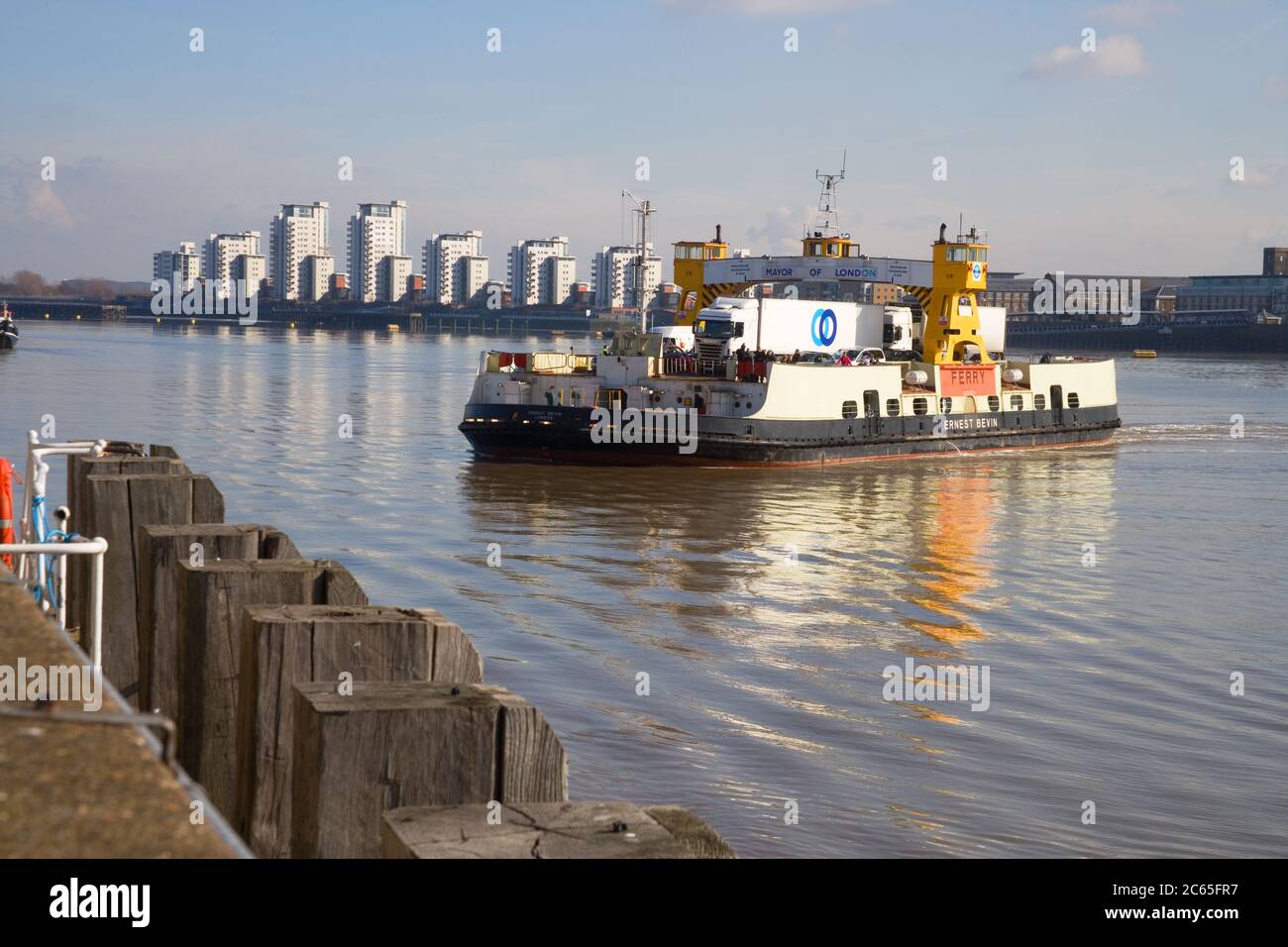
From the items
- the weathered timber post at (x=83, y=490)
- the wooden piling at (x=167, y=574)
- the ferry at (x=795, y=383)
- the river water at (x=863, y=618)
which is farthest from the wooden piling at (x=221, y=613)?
the ferry at (x=795, y=383)

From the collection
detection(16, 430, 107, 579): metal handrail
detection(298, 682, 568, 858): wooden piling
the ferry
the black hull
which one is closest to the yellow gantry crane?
the ferry

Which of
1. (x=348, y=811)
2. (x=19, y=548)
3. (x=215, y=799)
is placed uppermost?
(x=19, y=548)

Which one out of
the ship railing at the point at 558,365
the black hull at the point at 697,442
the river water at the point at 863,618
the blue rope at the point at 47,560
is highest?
the ship railing at the point at 558,365

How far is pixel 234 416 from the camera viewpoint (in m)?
51.5

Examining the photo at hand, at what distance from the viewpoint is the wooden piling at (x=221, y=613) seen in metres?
5.09

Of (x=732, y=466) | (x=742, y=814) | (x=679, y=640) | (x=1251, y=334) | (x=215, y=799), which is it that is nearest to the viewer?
(x=215, y=799)

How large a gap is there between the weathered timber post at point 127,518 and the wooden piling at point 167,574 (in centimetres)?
59

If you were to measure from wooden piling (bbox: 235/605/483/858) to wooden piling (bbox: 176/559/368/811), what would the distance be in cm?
64

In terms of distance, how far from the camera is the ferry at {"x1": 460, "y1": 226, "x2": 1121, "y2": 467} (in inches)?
1382

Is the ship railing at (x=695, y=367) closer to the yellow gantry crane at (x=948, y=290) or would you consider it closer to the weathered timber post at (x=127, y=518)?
the yellow gantry crane at (x=948, y=290)

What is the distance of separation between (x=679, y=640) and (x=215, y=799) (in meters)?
10.8

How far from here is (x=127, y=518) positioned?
7.22m
